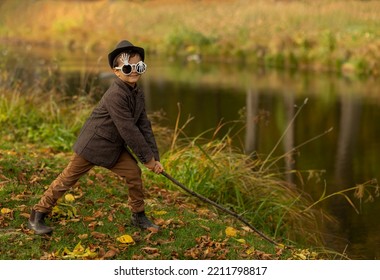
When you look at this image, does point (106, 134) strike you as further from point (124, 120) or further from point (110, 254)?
point (110, 254)

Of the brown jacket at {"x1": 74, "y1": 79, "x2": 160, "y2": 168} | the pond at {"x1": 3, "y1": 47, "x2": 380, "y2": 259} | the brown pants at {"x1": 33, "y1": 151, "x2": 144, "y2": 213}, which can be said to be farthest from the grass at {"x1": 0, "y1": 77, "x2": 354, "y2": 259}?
the brown jacket at {"x1": 74, "y1": 79, "x2": 160, "y2": 168}

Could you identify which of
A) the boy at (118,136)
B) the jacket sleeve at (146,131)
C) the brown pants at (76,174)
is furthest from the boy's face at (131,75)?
the brown pants at (76,174)

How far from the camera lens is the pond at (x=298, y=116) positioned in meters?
9.75

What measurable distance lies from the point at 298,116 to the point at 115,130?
1117 cm

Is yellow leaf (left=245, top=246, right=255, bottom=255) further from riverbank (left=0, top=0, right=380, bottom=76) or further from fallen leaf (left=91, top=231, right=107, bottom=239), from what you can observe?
riverbank (left=0, top=0, right=380, bottom=76)

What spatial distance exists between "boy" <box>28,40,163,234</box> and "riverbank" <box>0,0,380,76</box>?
1406 cm

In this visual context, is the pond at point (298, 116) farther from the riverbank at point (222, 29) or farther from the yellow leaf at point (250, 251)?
the yellow leaf at point (250, 251)

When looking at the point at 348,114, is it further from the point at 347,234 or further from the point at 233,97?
the point at 347,234

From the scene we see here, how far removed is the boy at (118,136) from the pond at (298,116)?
2201mm

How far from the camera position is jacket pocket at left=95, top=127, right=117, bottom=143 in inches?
243

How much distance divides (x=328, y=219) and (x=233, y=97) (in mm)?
10344

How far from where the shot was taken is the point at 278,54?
27109 millimetres

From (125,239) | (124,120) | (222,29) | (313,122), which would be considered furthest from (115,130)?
(222,29)

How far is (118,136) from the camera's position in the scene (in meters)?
6.20
